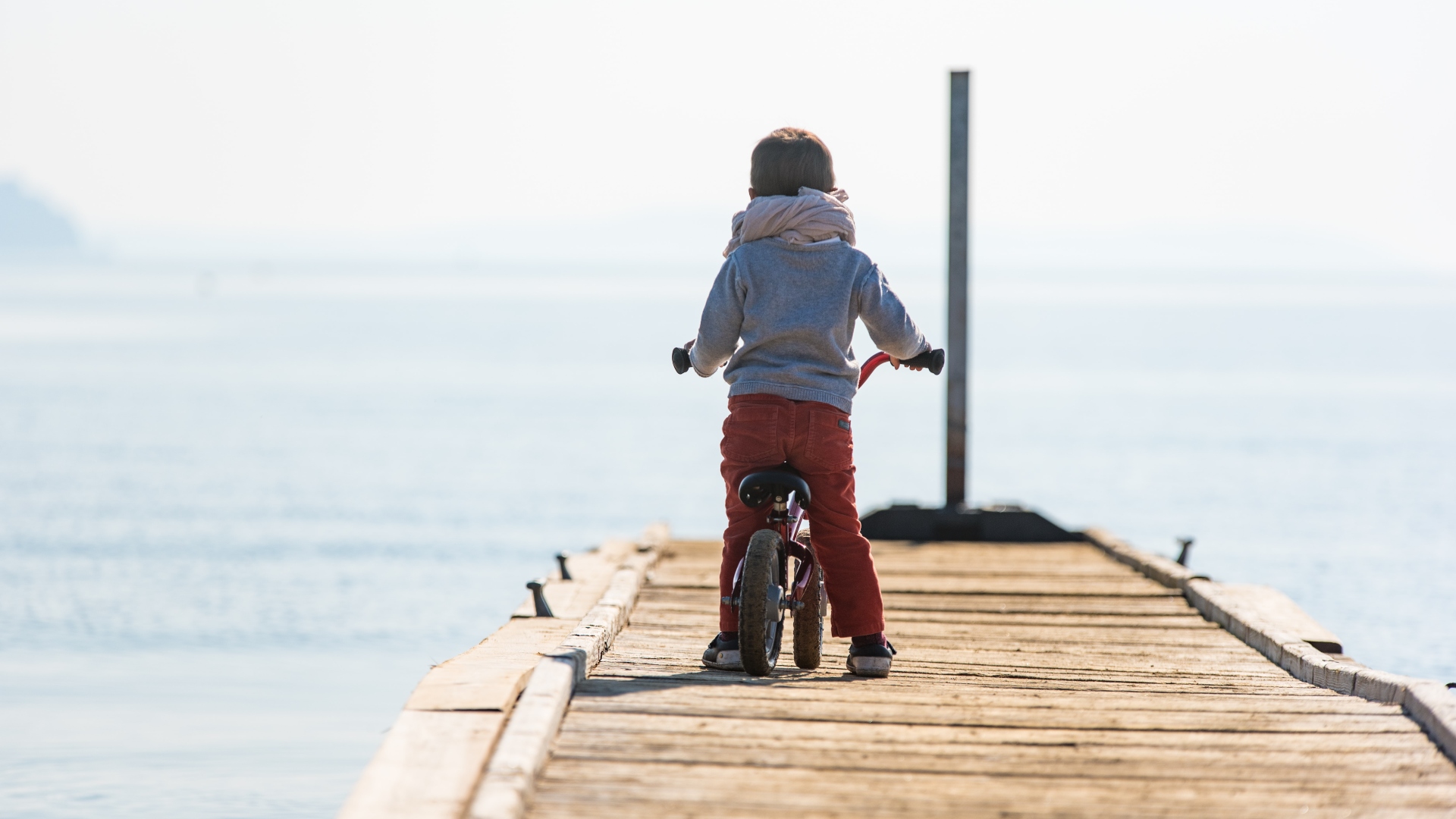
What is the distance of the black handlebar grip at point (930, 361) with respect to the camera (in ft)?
15.7

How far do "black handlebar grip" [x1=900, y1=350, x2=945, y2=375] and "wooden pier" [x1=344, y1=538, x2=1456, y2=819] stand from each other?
970mm

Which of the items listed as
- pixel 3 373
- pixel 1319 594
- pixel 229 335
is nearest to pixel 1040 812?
pixel 1319 594

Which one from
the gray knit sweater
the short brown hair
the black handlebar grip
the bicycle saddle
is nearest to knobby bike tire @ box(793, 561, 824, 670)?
the bicycle saddle

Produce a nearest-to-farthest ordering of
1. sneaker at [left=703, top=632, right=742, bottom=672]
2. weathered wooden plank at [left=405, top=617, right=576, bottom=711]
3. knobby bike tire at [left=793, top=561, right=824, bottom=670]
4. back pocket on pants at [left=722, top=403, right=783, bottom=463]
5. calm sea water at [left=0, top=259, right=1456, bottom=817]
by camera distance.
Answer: weathered wooden plank at [left=405, top=617, right=576, bottom=711]
back pocket on pants at [left=722, top=403, right=783, bottom=463]
sneaker at [left=703, top=632, right=742, bottom=672]
knobby bike tire at [left=793, top=561, right=824, bottom=670]
calm sea water at [left=0, top=259, right=1456, bottom=817]

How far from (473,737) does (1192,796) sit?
160cm

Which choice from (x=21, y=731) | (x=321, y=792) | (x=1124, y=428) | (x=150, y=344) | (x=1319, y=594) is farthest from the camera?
(x=150, y=344)

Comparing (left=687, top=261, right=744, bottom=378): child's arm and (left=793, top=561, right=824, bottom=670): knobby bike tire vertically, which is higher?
(left=687, top=261, right=744, bottom=378): child's arm

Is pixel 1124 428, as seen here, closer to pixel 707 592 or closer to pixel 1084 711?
pixel 707 592

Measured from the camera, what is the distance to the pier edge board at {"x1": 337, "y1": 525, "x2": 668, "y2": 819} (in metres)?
3.13

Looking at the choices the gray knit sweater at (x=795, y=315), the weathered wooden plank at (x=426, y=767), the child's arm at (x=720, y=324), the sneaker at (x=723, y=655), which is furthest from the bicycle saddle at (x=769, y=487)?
the weathered wooden plank at (x=426, y=767)

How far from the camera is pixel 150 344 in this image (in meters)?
69.8

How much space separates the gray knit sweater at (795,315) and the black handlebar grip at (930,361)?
0.10 metres

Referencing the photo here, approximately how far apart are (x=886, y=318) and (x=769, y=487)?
65 cm

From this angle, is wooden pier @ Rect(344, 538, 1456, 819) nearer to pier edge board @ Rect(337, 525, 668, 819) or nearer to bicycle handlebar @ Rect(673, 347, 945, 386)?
pier edge board @ Rect(337, 525, 668, 819)
